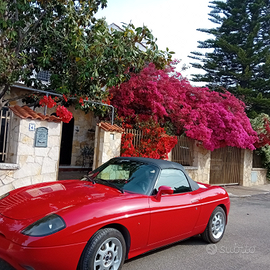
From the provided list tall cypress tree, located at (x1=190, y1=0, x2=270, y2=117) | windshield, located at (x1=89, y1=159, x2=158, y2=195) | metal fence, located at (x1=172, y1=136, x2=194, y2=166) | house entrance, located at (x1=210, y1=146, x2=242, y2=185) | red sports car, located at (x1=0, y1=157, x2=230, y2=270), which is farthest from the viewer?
tall cypress tree, located at (x1=190, y1=0, x2=270, y2=117)

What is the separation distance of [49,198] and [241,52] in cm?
1992

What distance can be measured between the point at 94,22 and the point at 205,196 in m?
6.27

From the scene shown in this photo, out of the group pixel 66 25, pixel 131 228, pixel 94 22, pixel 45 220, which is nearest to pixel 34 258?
pixel 45 220

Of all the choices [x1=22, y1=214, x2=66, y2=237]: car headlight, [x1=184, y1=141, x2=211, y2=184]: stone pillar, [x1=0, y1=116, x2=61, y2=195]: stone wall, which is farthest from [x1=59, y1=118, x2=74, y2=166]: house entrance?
[x1=22, y1=214, x2=66, y2=237]: car headlight

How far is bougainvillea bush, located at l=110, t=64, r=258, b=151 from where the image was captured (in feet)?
35.0

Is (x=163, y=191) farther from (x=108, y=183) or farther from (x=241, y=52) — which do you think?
(x=241, y=52)

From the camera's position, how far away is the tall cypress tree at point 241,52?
20.8 metres

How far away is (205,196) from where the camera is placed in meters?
4.90

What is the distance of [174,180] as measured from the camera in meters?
4.56

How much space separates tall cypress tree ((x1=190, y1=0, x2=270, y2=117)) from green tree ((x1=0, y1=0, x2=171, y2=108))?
14.3m

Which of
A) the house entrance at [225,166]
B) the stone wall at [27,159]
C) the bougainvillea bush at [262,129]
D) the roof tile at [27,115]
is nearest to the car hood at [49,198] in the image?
the stone wall at [27,159]

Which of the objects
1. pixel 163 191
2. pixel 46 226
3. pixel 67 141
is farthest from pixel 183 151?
pixel 46 226

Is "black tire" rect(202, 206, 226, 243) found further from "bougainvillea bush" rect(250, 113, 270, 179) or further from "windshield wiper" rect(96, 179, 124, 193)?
"bougainvillea bush" rect(250, 113, 270, 179)

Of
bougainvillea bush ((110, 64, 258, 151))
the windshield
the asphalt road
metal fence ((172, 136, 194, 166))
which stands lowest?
the asphalt road
